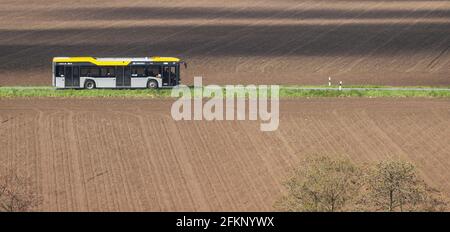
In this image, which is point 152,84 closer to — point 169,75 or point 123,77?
point 169,75

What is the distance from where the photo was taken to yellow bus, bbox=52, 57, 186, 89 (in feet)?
208

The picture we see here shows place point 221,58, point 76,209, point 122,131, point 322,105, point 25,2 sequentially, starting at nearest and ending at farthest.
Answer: point 76,209 → point 122,131 → point 322,105 → point 221,58 → point 25,2

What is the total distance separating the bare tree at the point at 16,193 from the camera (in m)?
36.8

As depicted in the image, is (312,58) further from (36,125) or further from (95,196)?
(95,196)

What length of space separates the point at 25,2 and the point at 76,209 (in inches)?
2992

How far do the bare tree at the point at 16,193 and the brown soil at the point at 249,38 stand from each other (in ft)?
80.8

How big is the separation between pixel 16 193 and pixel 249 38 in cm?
4982

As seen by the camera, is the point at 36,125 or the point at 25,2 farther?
the point at 25,2

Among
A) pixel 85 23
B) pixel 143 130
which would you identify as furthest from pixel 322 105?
pixel 85 23

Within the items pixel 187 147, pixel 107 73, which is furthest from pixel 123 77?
pixel 187 147

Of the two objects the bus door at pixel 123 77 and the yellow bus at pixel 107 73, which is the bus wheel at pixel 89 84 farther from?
the bus door at pixel 123 77

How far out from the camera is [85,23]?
97188 mm

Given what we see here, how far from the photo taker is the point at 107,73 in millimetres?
63500

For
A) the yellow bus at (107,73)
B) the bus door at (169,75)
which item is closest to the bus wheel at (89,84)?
the yellow bus at (107,73)
